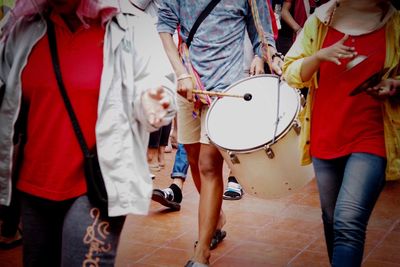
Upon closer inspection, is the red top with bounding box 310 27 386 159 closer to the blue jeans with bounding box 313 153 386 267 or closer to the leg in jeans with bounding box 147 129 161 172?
the blue jeans with bounding box 313 153 386 267

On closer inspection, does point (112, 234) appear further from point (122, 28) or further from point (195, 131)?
point (195, 131)

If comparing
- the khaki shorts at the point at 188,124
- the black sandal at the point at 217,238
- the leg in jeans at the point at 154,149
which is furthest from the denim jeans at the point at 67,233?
the leg in jeans at the point at 154,149

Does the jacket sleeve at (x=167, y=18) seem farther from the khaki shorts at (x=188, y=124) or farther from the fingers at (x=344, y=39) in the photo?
the fingers at (x=344, y=39)

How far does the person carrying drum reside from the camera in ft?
13.9

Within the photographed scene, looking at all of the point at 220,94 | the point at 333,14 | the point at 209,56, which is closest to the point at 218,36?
the point at 209,56

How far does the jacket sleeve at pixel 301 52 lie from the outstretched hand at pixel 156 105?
1113 mm

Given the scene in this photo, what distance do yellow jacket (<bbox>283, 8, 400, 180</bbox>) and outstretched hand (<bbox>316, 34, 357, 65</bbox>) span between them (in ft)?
0.68

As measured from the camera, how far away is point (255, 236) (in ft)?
16.6

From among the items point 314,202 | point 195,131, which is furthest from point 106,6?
point 314,202

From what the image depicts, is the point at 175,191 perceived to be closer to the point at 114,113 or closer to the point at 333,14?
the point at 333,14

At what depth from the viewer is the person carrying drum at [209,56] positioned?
4230 mm

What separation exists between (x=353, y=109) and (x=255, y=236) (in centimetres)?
203

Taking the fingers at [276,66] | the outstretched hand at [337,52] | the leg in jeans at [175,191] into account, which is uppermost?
the outstretched hand at [337,52]

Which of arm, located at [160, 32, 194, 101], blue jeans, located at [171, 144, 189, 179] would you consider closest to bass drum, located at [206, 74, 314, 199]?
arm, located at [160, 32, 194, 101]
